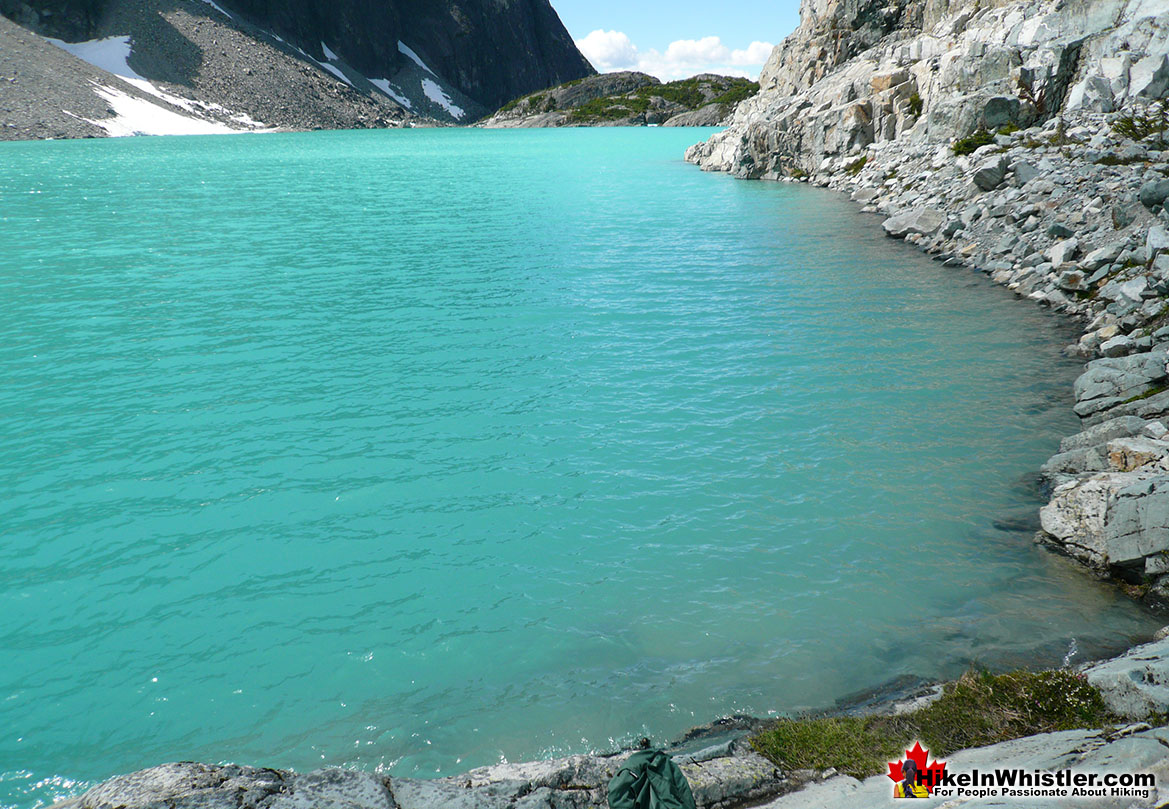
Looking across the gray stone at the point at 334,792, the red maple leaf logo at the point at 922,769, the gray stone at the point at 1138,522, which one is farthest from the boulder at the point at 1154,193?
the gray stone at the point at 334,792

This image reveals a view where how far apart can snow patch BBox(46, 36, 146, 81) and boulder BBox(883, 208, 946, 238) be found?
178m

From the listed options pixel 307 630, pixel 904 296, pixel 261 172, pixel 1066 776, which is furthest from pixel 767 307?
pixel 261 172

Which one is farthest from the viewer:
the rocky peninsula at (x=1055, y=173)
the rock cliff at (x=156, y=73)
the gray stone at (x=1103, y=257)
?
the rock cliff at (x=156, y=73)

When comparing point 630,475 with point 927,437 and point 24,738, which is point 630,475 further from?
point 24,738

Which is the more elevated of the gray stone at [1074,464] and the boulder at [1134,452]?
the boulder at [1134,452]

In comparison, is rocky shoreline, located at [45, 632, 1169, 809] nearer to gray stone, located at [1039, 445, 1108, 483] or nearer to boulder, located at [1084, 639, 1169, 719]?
boulder, located at [1084, 639, 1169, 719]

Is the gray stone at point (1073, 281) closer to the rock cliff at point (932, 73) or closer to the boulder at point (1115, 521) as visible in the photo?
the boulder at point (1115, 521)

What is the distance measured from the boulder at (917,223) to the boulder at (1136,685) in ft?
93.5

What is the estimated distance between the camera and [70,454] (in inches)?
567

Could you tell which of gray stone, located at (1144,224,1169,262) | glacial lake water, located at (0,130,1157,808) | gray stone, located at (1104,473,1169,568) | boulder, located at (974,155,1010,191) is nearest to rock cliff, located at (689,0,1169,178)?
boulder, located at (974,155,1010,191)

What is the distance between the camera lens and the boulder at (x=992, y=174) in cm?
3148

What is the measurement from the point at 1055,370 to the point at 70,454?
2192cm

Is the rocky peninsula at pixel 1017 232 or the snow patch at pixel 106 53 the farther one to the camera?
the snow patch at pixel 106 53

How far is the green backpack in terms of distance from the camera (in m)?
5.36
